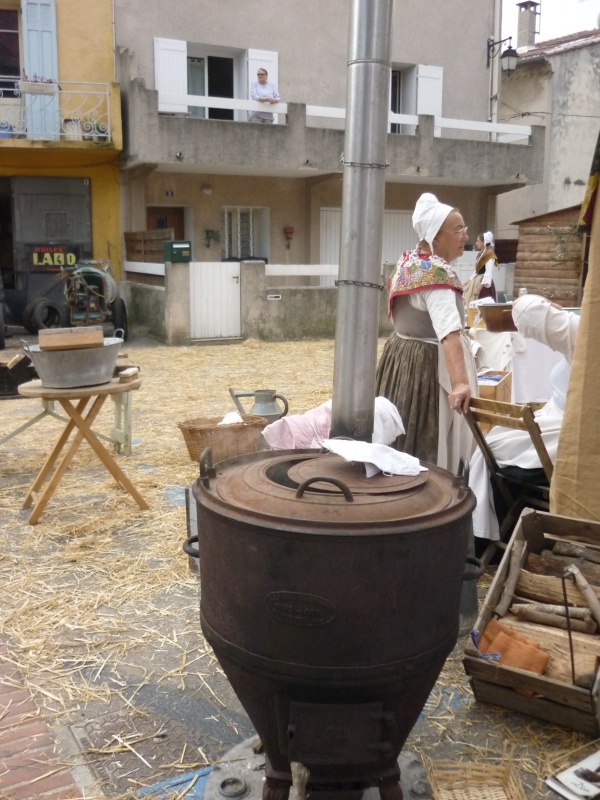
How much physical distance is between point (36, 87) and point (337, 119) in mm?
6243

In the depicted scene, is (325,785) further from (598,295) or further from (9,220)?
(9,220)

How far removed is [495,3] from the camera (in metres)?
18.7

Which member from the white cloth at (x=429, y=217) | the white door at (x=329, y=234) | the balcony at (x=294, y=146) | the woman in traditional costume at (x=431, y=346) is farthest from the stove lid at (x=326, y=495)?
the white door at (x=329, y=234)

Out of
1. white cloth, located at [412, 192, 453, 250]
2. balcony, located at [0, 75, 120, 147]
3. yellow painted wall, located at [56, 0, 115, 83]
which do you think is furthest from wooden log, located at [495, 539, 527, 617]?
yellow painted wall, located at [56, 0, 115, 83]

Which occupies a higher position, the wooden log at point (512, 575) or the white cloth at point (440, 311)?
the white cloth at point (440, 311)

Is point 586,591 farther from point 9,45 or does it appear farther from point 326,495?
point 9,45

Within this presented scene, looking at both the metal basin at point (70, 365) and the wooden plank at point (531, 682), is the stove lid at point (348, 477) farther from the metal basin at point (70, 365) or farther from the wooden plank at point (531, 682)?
the metal basin at point (70, 365)

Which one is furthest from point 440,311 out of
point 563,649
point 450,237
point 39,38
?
point 39,38

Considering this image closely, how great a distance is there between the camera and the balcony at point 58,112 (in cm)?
1451

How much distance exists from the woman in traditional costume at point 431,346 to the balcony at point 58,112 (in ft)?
39.8

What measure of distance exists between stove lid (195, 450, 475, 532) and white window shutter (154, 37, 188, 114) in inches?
569

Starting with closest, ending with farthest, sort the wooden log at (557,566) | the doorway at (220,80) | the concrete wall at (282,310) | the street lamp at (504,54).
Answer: the wooden log at (557,566) < the concrete wall at (282,310) < the doorway at (220,80) < the street lamp at (504,54)

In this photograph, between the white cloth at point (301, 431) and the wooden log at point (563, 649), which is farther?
the white cloth at point (301, 431)

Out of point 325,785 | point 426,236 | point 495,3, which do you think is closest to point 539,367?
point 426,236
